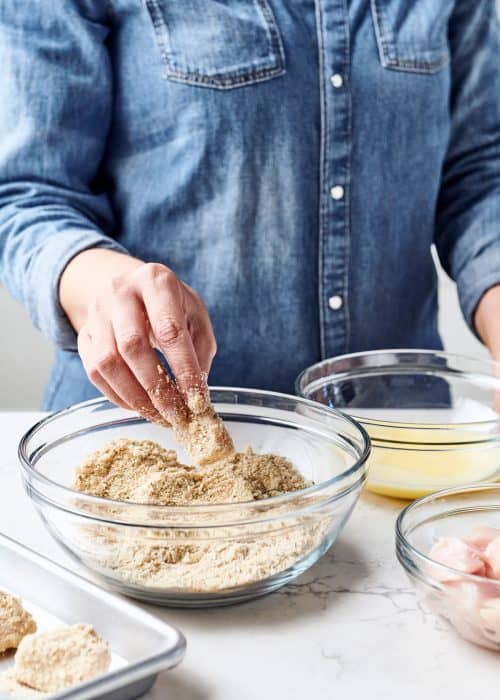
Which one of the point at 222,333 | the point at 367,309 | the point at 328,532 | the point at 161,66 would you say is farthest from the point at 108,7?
the point at 328,532

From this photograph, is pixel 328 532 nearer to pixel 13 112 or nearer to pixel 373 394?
pixel 373 394

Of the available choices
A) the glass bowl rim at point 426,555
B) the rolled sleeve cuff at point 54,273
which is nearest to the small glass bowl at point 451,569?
the glass bowl rim at point 426,555

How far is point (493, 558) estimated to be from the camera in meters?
0.77

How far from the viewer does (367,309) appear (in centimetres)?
156

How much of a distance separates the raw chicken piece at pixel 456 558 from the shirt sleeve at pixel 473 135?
32.4 inches

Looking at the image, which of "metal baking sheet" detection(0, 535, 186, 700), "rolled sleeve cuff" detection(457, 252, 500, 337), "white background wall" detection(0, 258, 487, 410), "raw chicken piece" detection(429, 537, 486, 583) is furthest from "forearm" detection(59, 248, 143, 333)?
"white background wall" detection(0, 258, 487, 410)

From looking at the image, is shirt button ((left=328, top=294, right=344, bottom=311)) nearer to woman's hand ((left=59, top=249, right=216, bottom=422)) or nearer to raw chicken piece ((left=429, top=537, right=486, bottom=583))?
woman's hand ((left=59, top=249, right=216, bottom=422))

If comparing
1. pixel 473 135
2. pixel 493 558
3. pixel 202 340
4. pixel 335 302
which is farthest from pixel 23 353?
pixel 493 558

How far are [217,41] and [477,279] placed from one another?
Result: 569 mm

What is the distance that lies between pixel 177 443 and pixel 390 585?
0.30 metres

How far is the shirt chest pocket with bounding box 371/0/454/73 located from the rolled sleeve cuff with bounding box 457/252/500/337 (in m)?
0.33

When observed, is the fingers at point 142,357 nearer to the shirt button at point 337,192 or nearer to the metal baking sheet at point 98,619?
the metal baking sheet at point 98,619

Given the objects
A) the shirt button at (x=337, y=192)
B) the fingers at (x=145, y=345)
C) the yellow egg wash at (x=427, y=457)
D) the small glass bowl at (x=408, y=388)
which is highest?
the fingers at (x=145, y=345)

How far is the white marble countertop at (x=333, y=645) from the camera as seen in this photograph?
71 centimetres
